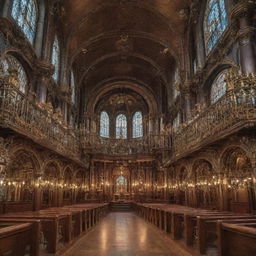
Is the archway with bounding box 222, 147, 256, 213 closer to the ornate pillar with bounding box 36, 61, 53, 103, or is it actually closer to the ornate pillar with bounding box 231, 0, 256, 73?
the ornate pillar with bounding box 231, 0, 256, 73

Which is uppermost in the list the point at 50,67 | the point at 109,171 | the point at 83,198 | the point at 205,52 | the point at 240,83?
the point at 205,52

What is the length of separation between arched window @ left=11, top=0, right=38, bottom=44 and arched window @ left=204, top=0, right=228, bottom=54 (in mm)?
12222

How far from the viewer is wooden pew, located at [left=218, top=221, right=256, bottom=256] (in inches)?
168

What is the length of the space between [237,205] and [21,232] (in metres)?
10.7

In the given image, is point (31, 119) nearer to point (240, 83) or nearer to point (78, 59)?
point (240, 83)

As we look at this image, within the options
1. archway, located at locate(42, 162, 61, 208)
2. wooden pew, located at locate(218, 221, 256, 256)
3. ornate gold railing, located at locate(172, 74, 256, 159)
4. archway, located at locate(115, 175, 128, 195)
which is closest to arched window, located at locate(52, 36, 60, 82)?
archway, located at locate(42, 162, 61, 208)

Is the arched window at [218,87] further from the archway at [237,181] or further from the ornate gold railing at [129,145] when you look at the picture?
the ornate gold railing at [129,145]

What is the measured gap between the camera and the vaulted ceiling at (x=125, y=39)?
22470mm

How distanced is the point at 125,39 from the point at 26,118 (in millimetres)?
18530

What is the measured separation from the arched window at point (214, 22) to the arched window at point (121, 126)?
67.0 feet

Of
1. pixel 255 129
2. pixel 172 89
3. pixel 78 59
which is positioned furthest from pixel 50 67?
pixel 172 89

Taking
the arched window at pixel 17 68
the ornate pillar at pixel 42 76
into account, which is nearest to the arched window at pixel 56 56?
the ornate pillar at pixel 42 76

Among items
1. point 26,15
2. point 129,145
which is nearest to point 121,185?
point 129,145

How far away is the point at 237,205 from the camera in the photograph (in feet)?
40.7
